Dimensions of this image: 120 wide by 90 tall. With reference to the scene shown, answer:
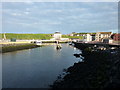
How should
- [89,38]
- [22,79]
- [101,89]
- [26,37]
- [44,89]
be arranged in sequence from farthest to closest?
[26,37]
[89,38]
[22,79]
[44,89]
[101,89]

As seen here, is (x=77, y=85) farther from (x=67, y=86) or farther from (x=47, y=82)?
(x=47, y=82)

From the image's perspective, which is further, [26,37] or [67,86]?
[26,37]

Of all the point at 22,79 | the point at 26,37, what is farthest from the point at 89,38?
the point at 22,79

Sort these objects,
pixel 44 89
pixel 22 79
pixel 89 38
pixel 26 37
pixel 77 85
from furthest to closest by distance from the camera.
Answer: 1. pixel 26 37
2. pixel 89 38
3. pixel 22 79
4. pixel 44 89
5. pixel 77 85

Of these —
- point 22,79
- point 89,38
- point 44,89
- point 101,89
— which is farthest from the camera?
point 89,38

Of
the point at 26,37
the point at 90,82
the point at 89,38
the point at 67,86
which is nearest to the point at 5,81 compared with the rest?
the point at 67,86

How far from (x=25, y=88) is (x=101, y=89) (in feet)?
18.9

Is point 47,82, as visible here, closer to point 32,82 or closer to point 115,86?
point 32,82

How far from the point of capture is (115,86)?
8.88 meters

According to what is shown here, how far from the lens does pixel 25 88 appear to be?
37.9ft

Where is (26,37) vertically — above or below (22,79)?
above

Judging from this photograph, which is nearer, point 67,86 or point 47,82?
point 67,86

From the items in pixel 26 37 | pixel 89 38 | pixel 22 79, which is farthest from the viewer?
pixel 26 37

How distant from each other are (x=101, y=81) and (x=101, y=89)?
1.19 metres
